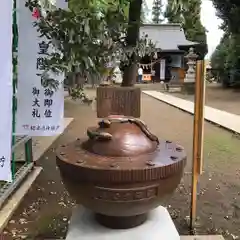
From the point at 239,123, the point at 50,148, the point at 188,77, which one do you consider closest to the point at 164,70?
the point at 188,77

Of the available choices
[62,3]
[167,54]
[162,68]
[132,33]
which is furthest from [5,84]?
[167,54]

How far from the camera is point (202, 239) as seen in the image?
3.07m

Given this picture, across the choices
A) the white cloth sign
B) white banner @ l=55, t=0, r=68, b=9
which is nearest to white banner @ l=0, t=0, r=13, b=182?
white banner @ l=55, t=0, r=68, b=9

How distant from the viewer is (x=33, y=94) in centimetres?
419

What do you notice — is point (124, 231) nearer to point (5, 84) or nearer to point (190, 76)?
point (5, 84)

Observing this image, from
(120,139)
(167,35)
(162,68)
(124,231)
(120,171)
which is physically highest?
(167,35)

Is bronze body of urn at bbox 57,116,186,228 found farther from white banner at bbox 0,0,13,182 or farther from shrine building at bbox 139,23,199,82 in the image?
shrine building at bbox 139,23,199,82

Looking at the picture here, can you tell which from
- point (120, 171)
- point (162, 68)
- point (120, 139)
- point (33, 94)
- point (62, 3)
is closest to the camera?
point (120, 171)

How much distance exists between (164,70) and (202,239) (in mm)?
29370

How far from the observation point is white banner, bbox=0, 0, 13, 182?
8.25 ft

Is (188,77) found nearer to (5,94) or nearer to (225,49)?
(225,49)

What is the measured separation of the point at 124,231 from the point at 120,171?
1.79ft

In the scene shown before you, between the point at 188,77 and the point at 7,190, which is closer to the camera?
the point at 7,190

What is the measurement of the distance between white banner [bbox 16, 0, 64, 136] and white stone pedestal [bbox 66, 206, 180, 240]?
1.62m
